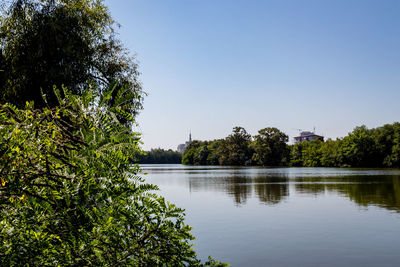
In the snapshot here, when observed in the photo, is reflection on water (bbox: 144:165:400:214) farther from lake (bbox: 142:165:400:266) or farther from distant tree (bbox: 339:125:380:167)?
distant tree (bbox: 339:125:380:167)

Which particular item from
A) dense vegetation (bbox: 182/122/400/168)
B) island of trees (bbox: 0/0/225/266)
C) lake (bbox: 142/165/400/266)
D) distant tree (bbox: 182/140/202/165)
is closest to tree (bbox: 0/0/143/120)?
lake (bbox: 142/165/400/266)

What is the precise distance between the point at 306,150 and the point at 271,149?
37.8ft

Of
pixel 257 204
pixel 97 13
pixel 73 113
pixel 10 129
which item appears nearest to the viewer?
pixel 10 129

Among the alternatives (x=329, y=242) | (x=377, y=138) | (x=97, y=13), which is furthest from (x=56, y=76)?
(x=377, y=138)

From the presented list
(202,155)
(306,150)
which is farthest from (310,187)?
(202,155)

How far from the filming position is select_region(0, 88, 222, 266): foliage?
2.14 metres

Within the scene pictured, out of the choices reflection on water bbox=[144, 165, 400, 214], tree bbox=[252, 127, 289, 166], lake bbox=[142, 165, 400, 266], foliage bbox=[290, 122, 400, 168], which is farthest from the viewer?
tree bbox=[252, 127, 289, 166]

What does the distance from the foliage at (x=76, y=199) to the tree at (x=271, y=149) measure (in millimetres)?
115231

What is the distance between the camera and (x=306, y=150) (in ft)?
364

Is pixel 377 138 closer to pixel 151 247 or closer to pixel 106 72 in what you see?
pixel 106 72

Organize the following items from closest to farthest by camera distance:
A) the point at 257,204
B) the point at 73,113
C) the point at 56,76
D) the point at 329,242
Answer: the point at 73,113 → the point at 329,242 → the point at 56,76 → the point at 257,204

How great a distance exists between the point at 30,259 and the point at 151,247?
73cm

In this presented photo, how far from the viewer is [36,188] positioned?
2297mm

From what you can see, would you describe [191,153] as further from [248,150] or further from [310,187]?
[310,187]
